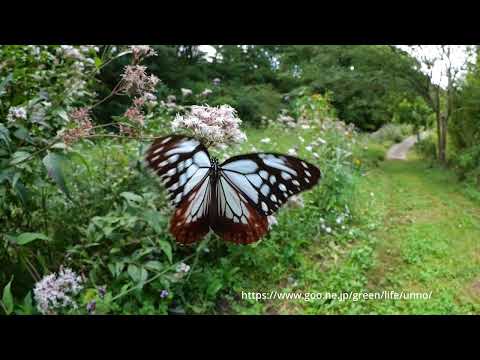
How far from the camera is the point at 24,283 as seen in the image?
3.87 ft

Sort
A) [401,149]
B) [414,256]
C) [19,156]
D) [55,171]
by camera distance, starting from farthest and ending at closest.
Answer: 1. [401,149]
2. [414,256]
3. [19,156]
4. [55,171]

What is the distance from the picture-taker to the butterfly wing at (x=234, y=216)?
914 mm

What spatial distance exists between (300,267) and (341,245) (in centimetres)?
39

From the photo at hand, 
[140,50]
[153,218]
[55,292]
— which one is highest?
[140,50]

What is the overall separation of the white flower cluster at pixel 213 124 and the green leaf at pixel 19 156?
1.32ft

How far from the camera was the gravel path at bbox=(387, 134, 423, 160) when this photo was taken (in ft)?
11.0

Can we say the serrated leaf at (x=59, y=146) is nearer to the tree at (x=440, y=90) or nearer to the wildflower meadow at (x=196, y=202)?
the wildflower meadow at (x=196, y=202)

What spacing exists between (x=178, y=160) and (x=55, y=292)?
1.77ft

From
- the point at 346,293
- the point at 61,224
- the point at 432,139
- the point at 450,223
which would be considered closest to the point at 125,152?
the point at 61,224

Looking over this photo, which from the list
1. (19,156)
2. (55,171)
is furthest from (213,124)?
(19,156)

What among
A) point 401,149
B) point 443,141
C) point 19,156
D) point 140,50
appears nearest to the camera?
point 19,156

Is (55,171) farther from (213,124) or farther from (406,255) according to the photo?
(406,255)

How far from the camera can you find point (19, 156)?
3.09 feet

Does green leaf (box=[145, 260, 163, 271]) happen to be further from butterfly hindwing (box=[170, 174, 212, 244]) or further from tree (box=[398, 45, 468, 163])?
tree (box=[398, 45, 468, 163])
